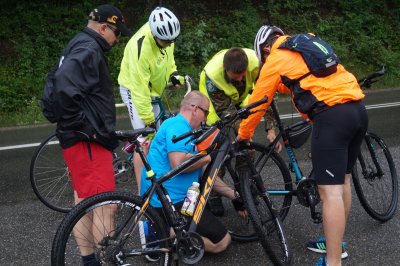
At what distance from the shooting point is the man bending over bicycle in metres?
3.62

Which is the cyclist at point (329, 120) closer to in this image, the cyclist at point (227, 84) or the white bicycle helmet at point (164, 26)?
the cyclist at point (227, 84)

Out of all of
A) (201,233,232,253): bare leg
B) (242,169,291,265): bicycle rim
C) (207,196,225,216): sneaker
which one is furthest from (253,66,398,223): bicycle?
(207,196,225,216): sneaker

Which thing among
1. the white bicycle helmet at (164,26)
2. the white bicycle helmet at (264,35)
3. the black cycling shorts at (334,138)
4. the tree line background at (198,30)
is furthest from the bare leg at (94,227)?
the tree line background at (198,30)

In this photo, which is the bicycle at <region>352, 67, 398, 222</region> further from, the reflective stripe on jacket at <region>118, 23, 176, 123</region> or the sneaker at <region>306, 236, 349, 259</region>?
the reflective stripe on jacket at <region>118, 23, 176, 123</region>

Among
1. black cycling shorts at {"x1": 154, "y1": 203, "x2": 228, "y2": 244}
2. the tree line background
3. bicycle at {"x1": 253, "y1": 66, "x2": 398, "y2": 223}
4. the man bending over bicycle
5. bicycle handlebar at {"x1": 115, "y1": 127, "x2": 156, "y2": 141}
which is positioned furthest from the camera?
the tree line background

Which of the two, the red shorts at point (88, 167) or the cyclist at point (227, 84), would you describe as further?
the cyclist at point (227, 84)

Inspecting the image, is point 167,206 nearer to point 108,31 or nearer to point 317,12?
point 108,31

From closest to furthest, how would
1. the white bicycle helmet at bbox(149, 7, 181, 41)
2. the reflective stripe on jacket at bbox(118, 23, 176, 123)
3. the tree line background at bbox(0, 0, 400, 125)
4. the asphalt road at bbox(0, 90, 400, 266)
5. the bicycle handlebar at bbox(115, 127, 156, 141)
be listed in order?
the bicycle handlebar at bbox(115, 127, 156, 141) < the asphalt road at bbox(0, 90, 400, 266) < the white bicycle helmet at bbox(149, 7, 181, 41) < the reflective stripe on jacket at bbox(118, 23, 176, 123) < the tree line background at bbox(0, 0, 400, 125)

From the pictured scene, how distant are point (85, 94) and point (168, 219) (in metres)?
1.02

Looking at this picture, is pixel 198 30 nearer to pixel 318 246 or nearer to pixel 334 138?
pixel 318 246

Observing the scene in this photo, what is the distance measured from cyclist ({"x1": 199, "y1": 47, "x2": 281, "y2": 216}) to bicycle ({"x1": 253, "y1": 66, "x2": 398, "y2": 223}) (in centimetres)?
16

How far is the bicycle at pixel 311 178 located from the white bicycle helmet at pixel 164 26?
47.2 inches

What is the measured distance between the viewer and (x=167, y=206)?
335cm

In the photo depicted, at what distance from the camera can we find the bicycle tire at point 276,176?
4.21 metres
